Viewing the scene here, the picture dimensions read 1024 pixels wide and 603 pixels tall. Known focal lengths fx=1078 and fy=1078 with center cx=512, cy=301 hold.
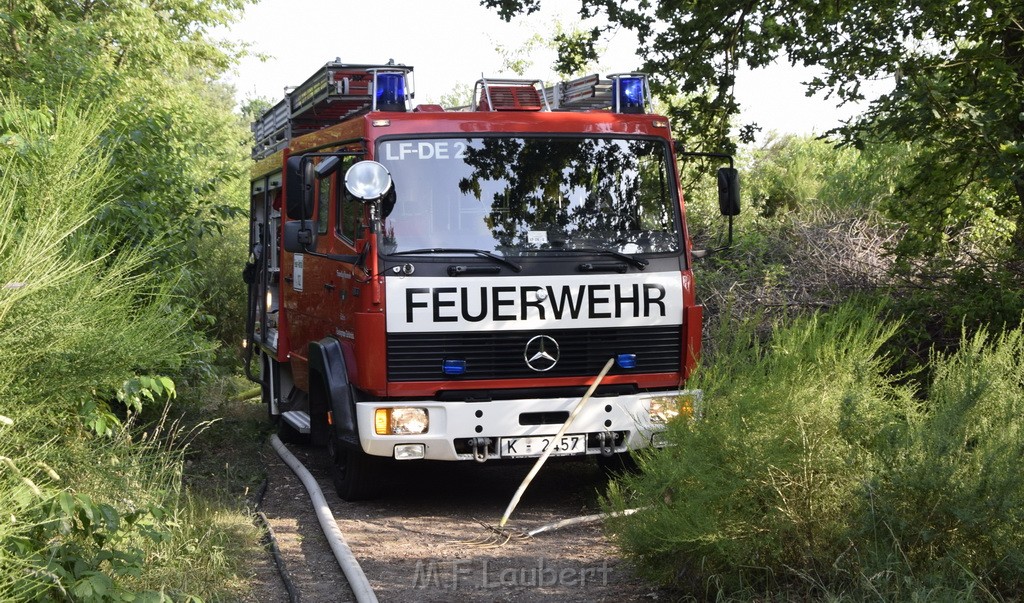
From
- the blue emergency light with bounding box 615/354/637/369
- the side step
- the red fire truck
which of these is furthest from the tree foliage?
the side step

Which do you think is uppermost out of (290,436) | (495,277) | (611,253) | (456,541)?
(611,253)

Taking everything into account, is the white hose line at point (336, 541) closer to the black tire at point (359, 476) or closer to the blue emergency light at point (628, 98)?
the black tire at point (359, 476)

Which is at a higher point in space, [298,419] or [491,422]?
[491,422]

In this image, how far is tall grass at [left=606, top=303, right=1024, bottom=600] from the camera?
14.7ft

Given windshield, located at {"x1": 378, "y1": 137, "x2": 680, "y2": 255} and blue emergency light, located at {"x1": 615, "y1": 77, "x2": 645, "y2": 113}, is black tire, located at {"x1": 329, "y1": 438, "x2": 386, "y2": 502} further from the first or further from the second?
blue emergency light, located at {"x1": 615, "y1": 77, "x2": 645, "y2": 113}

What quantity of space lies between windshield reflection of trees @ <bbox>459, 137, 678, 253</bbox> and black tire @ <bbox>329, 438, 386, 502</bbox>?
6.51 feet

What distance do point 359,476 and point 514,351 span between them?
5.45ft

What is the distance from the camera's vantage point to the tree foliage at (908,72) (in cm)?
791

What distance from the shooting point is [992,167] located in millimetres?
7652

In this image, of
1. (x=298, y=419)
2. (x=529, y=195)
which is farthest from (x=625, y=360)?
(x=298, y=419)

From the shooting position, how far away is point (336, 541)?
6.76 metres

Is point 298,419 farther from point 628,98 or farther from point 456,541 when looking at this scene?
point 628,98

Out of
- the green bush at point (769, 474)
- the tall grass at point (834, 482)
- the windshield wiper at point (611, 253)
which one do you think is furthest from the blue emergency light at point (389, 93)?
the green bush at point (769, 474)

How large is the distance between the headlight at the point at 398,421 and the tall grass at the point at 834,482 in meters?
2.25
